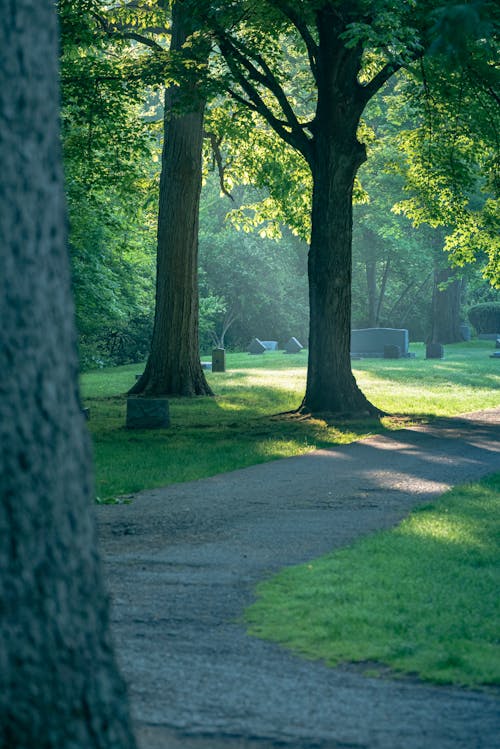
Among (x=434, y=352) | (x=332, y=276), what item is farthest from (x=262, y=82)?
(x=434, y=352)

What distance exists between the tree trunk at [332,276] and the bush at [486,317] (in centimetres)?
3672

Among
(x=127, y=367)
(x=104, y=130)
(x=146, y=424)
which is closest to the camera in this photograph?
(x=146, y=424)

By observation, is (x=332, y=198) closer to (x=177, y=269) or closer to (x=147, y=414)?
(x=147, y=414)

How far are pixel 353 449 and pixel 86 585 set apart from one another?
11.4 meters

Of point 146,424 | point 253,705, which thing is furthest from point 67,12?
point 253,705

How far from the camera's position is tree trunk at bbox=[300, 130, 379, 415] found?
62.3 ft

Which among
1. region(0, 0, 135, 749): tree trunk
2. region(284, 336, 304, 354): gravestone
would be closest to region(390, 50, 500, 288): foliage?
region(0, 0, 135, 749): tree trunk

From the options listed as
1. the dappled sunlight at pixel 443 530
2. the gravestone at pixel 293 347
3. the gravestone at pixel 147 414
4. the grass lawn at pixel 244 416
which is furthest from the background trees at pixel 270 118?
the gravestone at pixel 293 347

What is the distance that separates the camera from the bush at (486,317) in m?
54.5

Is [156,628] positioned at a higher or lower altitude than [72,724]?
lower

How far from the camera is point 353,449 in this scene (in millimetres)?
14547

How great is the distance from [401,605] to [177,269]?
17.7 metres

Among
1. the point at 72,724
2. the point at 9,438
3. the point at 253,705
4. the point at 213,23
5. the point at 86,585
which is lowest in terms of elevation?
the point at 253,705

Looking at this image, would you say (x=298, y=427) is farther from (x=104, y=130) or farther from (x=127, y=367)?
(x=127, y=367)
